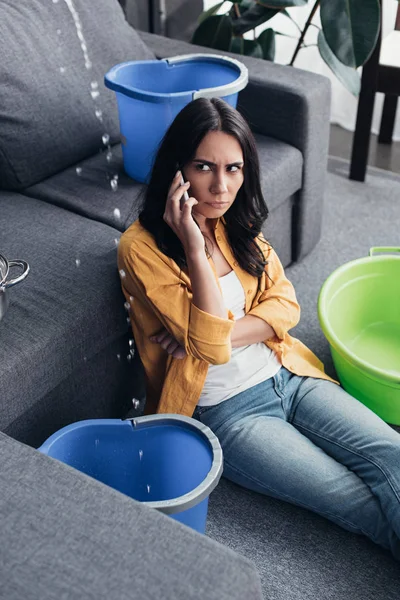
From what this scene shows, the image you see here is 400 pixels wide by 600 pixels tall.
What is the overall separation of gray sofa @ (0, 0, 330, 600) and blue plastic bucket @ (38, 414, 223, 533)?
0.46 feet

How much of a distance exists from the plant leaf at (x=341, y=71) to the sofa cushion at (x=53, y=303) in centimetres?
115

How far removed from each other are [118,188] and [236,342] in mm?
660

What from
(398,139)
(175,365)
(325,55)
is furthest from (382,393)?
(398,139)

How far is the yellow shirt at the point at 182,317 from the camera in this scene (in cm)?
149

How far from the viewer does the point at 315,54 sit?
3.31 metres

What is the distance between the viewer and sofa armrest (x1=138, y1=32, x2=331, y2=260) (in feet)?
7.32

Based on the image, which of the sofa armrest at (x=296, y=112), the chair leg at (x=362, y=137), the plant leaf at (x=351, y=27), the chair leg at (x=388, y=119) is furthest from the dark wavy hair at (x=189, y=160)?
the chair leg at (x=388, y=119)

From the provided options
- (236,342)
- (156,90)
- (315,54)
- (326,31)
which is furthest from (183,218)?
(315,54)

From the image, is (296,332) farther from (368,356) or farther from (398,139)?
(398,139)

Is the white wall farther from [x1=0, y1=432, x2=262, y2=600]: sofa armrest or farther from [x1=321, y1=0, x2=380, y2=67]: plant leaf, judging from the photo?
[x1=0, y1=432, x2=262, y2=600]: sofa armrest

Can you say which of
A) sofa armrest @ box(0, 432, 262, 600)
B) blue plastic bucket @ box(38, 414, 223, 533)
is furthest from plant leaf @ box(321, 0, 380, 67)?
sofa armrest @ box(0, 432, 262, 600)

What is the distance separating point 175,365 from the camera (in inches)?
62.5

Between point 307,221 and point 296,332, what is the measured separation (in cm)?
43

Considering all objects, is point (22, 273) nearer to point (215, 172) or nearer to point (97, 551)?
point (215, 172)
